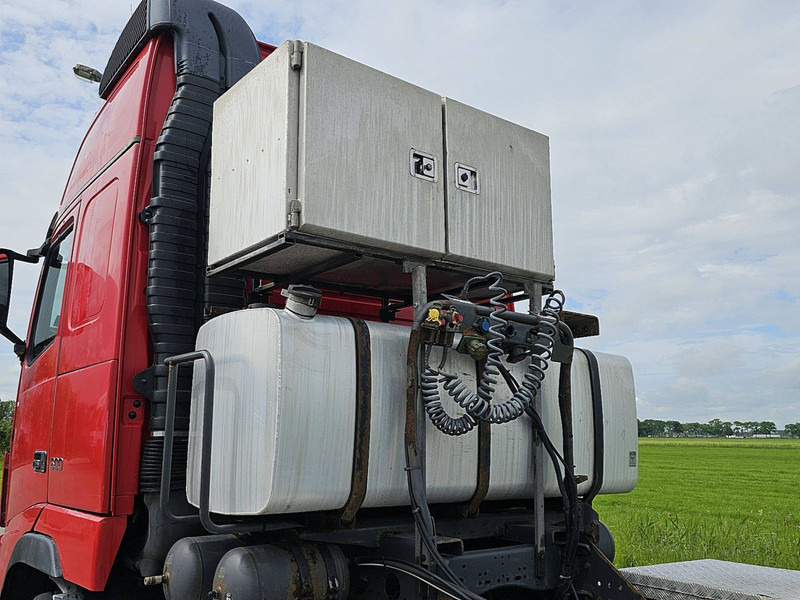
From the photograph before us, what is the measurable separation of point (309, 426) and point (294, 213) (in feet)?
2.34

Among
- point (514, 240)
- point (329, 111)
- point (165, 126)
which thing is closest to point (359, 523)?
point (514, 240)

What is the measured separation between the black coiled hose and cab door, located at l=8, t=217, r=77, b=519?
6.80 ft

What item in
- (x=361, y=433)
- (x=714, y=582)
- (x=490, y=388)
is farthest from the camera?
(x=714, y=582)

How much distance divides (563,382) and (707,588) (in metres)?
1.06

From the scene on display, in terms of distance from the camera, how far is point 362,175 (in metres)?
2.74

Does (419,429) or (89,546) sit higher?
(419,429)

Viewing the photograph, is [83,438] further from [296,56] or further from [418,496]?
[296,56]

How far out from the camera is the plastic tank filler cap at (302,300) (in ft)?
8.25

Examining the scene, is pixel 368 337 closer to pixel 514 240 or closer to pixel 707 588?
pixel 514 240

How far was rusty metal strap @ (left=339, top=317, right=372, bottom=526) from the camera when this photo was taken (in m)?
2.56

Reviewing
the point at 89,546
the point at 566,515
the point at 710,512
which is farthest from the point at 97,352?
the point at 710,512

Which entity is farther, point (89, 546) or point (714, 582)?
point (714, 582)

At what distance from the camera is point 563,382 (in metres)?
3.14

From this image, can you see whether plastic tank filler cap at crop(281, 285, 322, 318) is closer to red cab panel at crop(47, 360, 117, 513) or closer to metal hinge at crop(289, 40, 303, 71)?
metal hinge at crop(289, 40, 303, 71)
